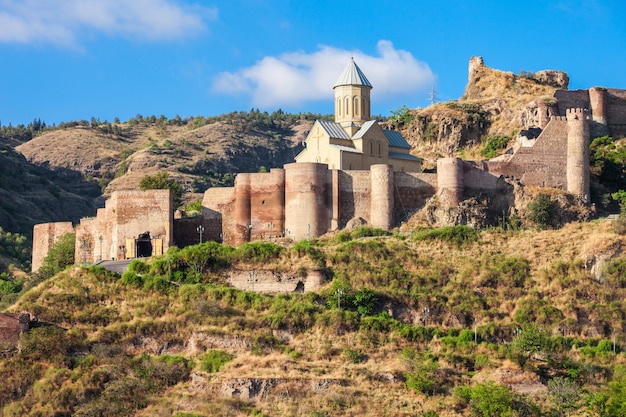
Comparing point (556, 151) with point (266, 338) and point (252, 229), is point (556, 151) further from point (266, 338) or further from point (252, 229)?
point (266, 338)

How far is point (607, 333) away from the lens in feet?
152

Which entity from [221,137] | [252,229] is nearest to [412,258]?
[252,229]

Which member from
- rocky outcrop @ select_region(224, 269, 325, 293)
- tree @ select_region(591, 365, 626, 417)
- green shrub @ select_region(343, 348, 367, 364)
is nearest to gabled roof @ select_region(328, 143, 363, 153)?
rocky outcrop @ select_region(224, 269, 325, 293)

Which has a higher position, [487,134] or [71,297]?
[487,134]

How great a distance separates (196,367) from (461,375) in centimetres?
910

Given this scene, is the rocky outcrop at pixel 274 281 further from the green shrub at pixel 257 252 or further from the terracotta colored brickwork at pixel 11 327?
the terracotta colored brickwork at pixel 11 327

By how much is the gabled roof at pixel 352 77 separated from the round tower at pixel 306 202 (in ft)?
24.8

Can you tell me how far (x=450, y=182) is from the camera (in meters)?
52.2


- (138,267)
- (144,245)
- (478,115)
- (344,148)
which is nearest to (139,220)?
(144,245)

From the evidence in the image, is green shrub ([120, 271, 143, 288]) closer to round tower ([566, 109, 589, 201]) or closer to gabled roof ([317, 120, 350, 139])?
gabled roof ([317, 120, 350, 139])

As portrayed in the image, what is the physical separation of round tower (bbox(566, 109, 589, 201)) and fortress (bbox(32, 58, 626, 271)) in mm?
43

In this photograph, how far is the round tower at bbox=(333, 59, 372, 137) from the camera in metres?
57.7

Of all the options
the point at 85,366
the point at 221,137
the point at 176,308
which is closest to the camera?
the point at 85,366

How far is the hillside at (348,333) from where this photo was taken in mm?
41812
